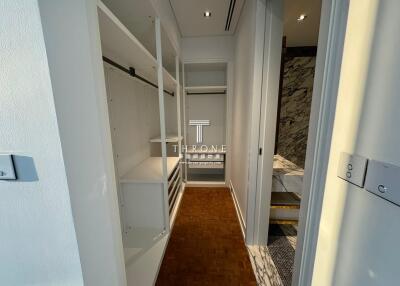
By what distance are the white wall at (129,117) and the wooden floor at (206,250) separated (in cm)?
95

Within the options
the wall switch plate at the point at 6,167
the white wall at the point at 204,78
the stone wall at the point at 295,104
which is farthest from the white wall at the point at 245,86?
the wall switch plate at the point at 6,167

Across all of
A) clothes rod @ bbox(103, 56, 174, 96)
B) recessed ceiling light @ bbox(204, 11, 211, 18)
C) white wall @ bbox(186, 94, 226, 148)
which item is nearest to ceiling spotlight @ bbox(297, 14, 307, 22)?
recessed ceiling light @ bbox(204, 11, 211, 18)

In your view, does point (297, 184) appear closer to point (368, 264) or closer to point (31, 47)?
point (368, 264)

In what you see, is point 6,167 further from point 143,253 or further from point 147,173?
point 143,253

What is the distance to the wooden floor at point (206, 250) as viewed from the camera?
4.42 feet

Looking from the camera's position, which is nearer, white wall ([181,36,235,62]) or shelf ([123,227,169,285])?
shelf ([123,227,169,285])

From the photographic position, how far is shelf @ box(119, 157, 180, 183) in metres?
1.64

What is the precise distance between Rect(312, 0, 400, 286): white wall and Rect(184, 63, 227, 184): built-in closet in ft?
7.13

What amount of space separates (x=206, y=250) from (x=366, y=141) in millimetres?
1573

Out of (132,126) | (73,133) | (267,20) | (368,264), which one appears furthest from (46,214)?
(267,20)

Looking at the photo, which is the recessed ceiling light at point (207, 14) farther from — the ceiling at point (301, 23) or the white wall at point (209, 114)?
the white wall at point (209, 114)

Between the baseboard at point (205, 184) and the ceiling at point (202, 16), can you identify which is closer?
the ceiling at point (202, 16)

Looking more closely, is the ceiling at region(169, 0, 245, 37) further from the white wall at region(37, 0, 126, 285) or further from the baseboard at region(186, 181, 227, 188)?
the baseboard at region(186, 181, 227, 188)

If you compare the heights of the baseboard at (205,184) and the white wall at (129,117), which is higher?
the white wall at (129,117)
